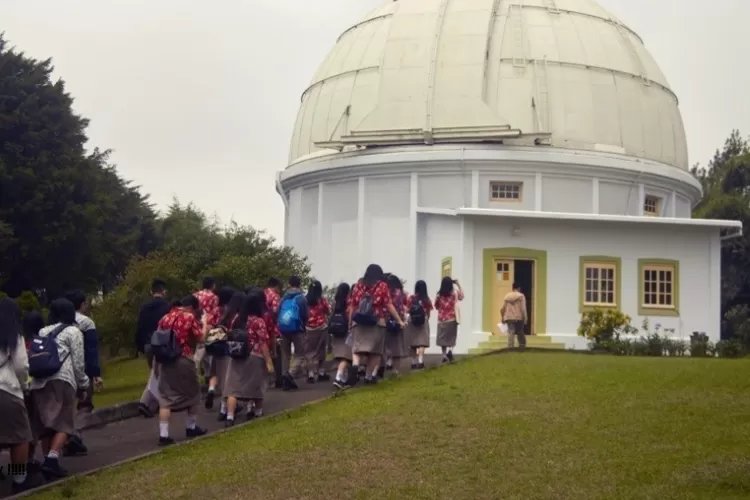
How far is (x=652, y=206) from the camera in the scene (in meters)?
36.1

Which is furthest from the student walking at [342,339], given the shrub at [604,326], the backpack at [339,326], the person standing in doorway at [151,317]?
the shrub at [604,326]

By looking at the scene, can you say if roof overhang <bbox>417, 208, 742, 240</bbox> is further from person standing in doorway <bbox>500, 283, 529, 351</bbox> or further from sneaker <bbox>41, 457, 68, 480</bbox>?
sneaker <bbox>41, 457, 68, 480</bbox>

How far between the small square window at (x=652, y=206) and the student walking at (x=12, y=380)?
27.3 metres

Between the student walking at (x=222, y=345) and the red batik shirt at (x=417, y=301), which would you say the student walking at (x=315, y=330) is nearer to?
the red batik shirt at (x=417, y=301)

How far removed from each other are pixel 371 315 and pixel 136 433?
3800 mm

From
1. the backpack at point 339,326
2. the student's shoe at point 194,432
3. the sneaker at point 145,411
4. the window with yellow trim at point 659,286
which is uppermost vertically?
the window with yellow trim at point 659,286

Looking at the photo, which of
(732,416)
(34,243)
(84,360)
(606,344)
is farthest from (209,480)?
(34,243)

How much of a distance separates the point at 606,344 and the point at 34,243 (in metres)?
17.4

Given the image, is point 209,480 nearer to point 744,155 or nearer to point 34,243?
point 34,243

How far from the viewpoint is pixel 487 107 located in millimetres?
33438

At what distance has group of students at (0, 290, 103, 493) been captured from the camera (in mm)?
10742

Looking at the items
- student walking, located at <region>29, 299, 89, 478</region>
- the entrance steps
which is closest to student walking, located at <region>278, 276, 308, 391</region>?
student walking, located at <region>29, 299, 89, 478</region>

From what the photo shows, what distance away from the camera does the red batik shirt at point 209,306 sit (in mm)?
16594

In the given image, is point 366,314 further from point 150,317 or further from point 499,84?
point 499,84
